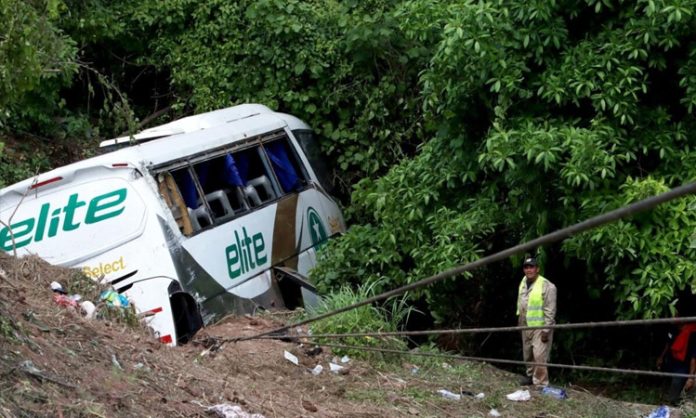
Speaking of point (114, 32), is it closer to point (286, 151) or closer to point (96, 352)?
point (286, 151)

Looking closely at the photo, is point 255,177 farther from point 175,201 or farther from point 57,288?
point 57,288

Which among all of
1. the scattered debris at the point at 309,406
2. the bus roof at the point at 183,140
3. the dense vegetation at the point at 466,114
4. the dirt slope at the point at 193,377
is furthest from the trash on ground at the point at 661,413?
the bus roof at the point at 183,140

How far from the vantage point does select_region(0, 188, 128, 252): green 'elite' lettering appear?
9648 millimetres

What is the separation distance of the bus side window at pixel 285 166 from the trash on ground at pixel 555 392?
3690 mm

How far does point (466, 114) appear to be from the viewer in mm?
10633

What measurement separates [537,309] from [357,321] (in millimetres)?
1635

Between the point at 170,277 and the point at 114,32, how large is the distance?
6.04 meters

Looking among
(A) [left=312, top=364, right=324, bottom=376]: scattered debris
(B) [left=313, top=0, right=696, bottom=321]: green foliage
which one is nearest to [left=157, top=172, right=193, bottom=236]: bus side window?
(A) [left=312, top=364, right=324, bottom=376]: scattered debris

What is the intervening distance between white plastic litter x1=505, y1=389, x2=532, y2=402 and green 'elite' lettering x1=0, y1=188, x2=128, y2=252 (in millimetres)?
3733

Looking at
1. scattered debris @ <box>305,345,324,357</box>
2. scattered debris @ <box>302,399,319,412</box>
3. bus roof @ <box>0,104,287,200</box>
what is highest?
bus roof @ <box>0,104,287,200</box>

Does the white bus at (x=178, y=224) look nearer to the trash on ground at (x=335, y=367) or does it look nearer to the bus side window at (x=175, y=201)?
the bus side window at (x=175, y=201)

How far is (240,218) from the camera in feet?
35.2

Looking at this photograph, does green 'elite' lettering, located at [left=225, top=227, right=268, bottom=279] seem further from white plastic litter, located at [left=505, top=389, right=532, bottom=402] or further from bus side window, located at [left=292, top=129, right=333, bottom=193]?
white plastic litter, located at [left=505, top=389, right=532, bottom=402]

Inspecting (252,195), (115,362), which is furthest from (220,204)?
(115,362)
